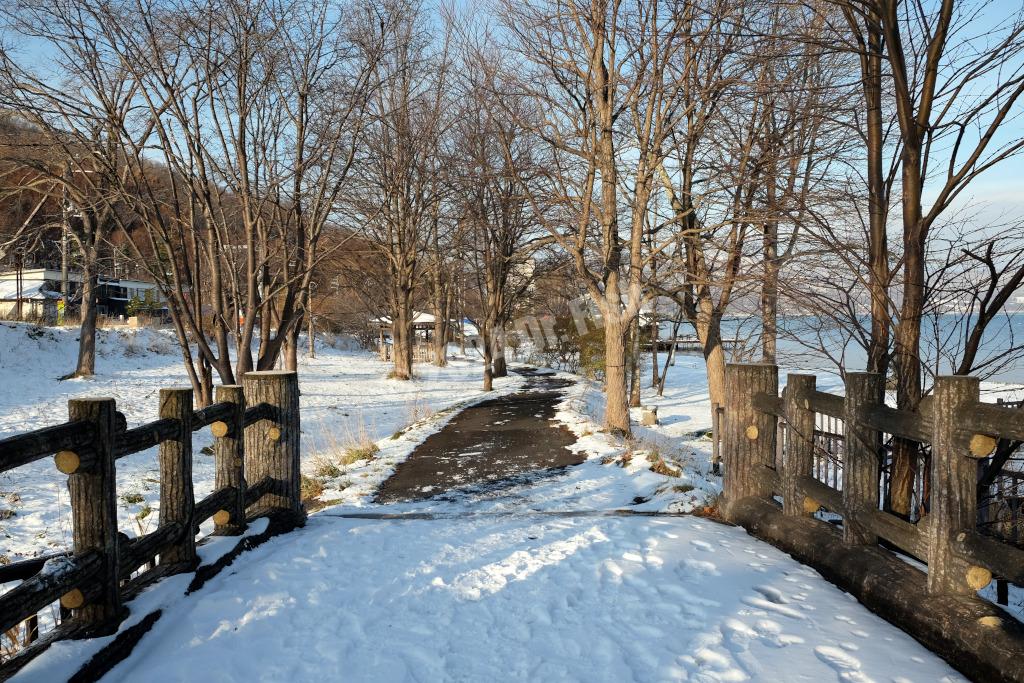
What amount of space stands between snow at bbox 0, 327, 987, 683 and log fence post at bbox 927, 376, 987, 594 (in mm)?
448

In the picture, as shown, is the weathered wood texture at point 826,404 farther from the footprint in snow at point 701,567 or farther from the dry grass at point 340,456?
the dry grass at point 340,456

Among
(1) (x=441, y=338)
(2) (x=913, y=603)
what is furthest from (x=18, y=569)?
(1) (x=441, y=338)

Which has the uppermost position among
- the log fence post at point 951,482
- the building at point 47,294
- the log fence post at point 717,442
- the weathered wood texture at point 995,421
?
the building at point 47,294

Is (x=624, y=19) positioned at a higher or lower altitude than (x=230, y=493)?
higher

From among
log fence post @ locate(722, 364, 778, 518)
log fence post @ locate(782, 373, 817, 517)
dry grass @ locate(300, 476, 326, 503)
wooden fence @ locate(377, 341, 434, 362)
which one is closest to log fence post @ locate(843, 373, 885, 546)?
log fence post @ locate(782, 373, 817, 517)

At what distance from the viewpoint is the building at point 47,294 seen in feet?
107

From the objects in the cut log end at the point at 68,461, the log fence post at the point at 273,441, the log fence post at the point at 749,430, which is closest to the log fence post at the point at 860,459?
the log fence post at the point at 749,430

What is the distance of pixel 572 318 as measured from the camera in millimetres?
40531

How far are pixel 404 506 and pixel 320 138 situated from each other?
824cm

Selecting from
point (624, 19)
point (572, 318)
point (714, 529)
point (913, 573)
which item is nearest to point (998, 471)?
point (913, 573)

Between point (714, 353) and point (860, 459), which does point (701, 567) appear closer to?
point (860, 459)

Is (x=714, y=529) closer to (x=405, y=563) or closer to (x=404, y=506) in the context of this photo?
(x=405, y=563)

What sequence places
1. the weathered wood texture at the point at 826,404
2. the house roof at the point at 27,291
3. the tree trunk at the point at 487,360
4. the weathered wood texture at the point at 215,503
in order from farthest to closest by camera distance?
1. the house roof at the point at 27,291
2. the tree trunk at the point at 487,360
3. the weathered wood texture at the point at 826,404
4. the weathered wood texture at the point at 215,503

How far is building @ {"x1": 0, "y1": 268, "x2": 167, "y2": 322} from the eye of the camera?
107 ft
